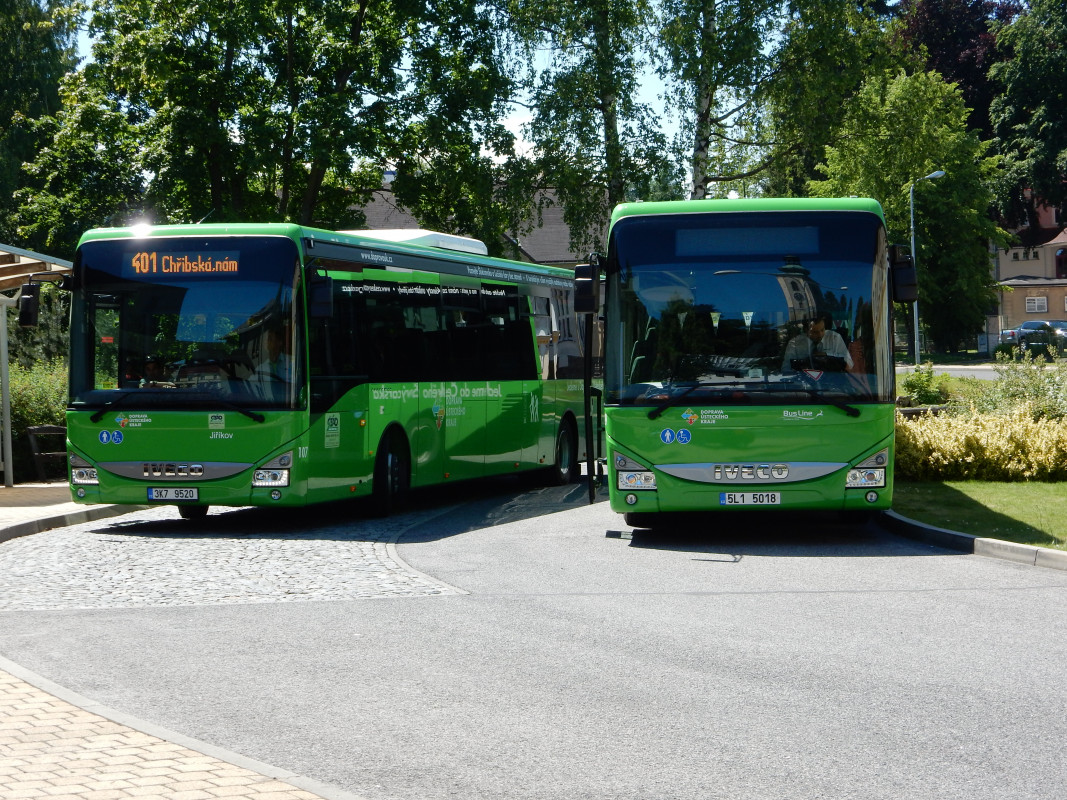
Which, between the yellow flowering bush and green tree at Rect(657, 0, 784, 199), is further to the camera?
green tree at Rect(657, 0, 784, 199)

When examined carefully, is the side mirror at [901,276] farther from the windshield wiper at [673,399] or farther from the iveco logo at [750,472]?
the iveco logo at [750,472]

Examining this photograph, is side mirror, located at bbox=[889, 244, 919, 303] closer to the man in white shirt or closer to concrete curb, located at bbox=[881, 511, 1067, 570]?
the man in white shirt

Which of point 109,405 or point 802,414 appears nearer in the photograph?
point 802,414

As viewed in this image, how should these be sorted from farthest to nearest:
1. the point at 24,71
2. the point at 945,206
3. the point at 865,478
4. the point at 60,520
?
the point at 945,206
the point at 24,71
the point at 60,520
the point at 865,478

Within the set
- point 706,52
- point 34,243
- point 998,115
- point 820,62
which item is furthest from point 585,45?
point 998,115

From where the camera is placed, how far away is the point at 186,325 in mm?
14453

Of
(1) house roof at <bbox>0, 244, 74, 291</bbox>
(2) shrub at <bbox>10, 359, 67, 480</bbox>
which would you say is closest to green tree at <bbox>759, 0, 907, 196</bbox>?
(2) shrub at <bbox>10, 359, 67, 480</bbox>

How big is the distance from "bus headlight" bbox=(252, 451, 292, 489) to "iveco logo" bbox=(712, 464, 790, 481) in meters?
4.31

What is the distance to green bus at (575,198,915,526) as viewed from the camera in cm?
1298

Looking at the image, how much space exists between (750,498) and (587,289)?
7.97ft

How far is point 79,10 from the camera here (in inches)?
1384

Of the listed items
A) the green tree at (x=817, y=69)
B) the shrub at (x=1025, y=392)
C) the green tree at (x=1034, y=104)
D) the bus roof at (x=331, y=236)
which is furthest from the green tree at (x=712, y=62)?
the green tree at (x=1034, y=104)

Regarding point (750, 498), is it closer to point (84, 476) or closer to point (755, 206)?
point (755, 206)

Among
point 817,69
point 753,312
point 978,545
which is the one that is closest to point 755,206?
point 753,312
